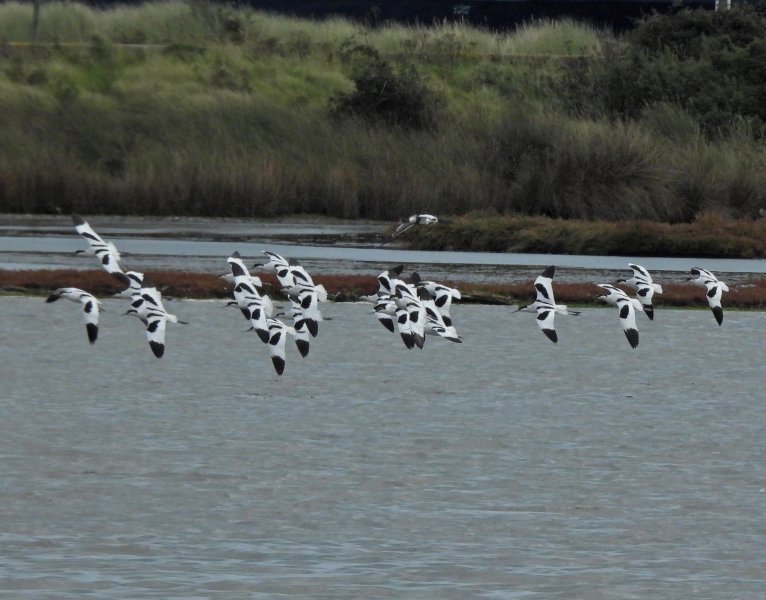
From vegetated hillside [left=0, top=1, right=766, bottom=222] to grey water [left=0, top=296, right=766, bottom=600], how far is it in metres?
12.5

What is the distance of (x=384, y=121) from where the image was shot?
3528cm

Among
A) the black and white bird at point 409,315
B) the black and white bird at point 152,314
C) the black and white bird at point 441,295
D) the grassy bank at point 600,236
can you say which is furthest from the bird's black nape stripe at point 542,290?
the grassy bank at point 600,236

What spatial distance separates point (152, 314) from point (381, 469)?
3.55 meters

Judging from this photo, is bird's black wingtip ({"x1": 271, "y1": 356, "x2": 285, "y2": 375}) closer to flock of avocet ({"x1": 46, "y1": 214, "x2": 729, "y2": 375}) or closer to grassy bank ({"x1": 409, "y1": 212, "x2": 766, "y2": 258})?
flock of avocet ({"x1": 46, "y1": 214, "x2": 729, "y2": 375})

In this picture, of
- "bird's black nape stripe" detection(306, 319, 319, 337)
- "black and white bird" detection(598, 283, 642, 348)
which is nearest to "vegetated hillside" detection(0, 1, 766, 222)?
"black and white bird" detection(598, 283, 642, 348)

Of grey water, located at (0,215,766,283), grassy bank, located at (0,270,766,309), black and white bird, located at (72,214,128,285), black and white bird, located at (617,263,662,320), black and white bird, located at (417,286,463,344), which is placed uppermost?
black and white bird, located at (72,214,128,285)

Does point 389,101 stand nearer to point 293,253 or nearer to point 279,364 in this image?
point 293,253

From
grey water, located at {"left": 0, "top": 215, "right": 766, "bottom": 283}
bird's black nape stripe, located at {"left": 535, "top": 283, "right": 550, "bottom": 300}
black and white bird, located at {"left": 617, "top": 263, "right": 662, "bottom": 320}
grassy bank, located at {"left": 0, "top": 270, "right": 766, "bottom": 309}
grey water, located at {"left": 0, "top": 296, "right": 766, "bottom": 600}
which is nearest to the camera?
grey water, located at {"left": 0, "top": 296, "right": 766, "bottom": 600}

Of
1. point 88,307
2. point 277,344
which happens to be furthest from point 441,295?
point 88,307

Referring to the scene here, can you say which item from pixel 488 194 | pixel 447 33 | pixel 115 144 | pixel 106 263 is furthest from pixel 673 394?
pixel 447 33

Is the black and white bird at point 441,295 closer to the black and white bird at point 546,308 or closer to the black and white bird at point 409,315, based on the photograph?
the black and white bird at point 409,315

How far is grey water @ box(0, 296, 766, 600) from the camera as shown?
845 cm

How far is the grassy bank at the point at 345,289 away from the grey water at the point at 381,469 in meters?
2.31

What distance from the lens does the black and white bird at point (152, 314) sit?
13.5 meters
